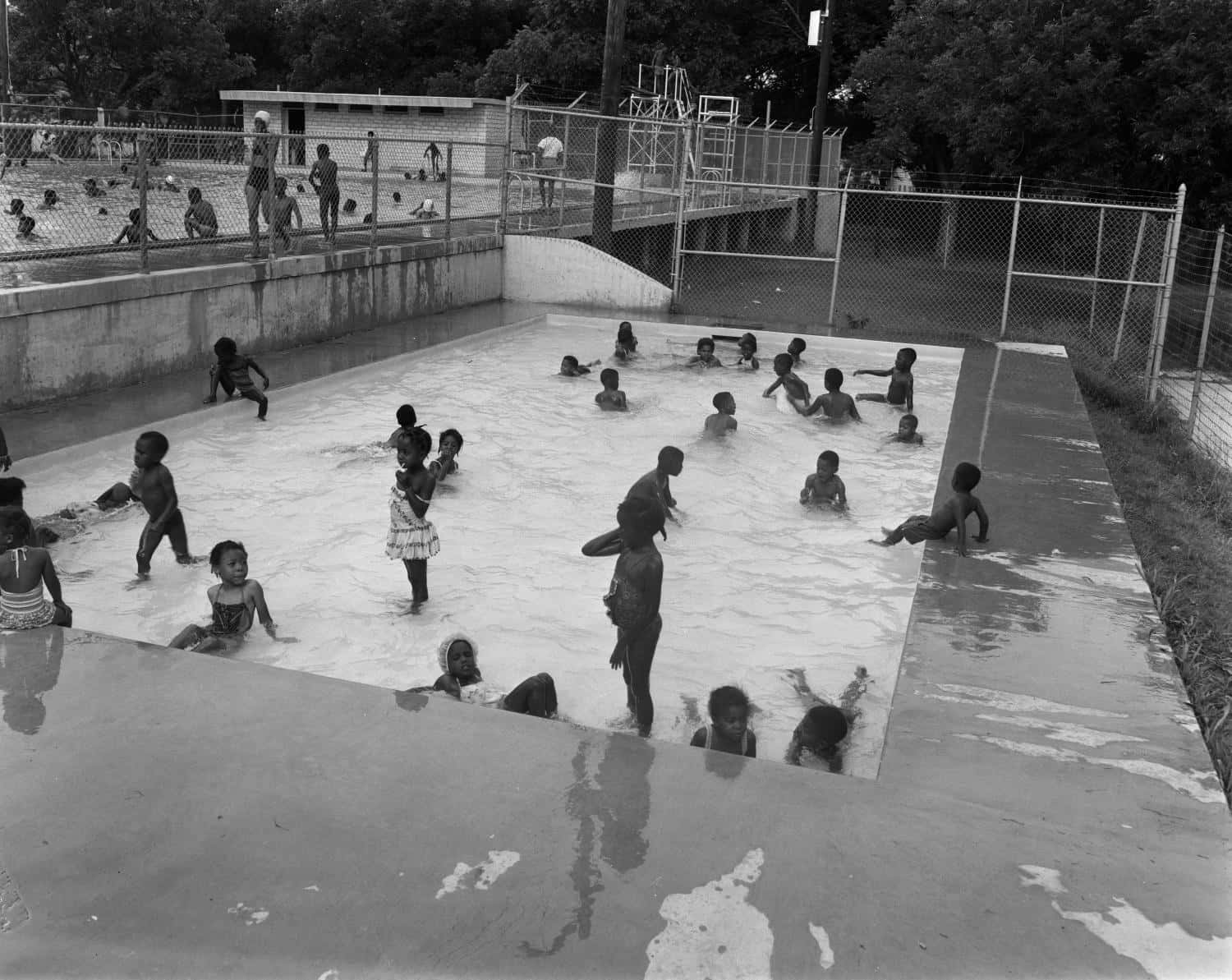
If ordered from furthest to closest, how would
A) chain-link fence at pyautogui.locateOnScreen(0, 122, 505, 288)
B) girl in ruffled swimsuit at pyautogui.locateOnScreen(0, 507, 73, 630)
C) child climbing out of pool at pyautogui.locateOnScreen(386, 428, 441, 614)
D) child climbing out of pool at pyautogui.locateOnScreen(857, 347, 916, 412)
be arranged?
child climbing out of pool at pyautogui.locateOnScreen(857, 347, 916, 412) → chain-link fence at pyautogui.locateOnScreen(0, 122, 505, 288) → child climbing out of pool at pyautogui.locateOnScreen(386, 428, 441, 614) → girl in ruffled swimsuit at pyautogui.locateOnScreen(0, 507, 73, 630)

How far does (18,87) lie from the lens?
43219 mm

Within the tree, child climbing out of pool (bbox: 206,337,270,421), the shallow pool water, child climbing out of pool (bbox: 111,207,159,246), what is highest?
the tree

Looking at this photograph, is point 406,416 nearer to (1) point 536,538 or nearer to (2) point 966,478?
(1) point 536,538

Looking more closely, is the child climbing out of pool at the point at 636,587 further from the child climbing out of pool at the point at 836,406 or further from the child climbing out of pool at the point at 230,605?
the child climbing out of pool at the point at 836,406

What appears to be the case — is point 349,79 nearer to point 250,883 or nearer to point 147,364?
point 147,364

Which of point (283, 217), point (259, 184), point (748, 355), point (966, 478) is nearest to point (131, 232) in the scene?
point (259, 184)

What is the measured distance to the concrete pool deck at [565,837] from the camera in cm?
330

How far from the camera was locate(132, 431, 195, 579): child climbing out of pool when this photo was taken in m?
7.16

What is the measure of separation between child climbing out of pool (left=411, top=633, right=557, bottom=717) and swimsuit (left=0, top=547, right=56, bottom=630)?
1749mm

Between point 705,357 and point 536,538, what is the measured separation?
641 centimetres

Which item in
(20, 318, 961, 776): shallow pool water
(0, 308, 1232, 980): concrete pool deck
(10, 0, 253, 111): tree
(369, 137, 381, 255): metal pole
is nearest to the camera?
(0, 308, 1232, 980): concrete pool deck

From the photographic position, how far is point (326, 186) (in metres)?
15.3

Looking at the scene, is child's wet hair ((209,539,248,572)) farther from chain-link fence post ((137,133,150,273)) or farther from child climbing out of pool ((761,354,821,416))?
child climbing out of pool ((761,354,821,416))

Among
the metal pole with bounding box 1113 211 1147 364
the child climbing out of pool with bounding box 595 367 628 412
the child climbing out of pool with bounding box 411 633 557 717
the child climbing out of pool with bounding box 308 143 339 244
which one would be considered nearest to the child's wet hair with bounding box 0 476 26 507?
the child climbing out of pool with bounding box 411 633 557 717
